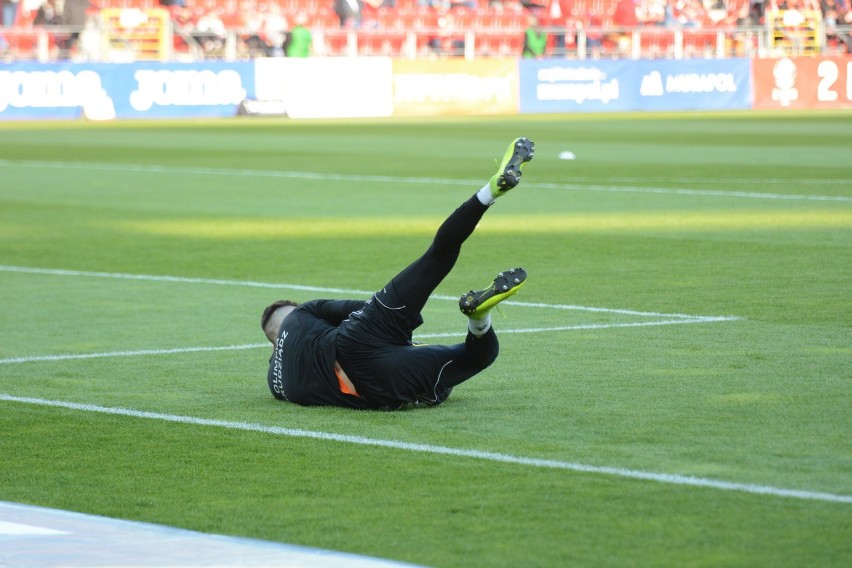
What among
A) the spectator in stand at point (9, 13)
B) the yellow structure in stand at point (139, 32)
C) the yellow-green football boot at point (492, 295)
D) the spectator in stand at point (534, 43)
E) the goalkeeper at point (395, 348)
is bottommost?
the goalkeeper at point (395, 348)

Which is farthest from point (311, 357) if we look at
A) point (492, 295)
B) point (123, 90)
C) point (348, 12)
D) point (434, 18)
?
point (434, 18)

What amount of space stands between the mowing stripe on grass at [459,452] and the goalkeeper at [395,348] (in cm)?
48

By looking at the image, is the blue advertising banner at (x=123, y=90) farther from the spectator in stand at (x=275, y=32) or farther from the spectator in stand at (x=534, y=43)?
the spectator in stand at (x=534, y=43)

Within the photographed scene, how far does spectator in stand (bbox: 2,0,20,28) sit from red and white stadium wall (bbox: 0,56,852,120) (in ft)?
17.7

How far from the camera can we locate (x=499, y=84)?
137 ft

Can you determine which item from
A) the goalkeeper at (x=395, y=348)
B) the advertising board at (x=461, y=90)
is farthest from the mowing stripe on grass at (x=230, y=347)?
the advertising board at (x=461, y=90)

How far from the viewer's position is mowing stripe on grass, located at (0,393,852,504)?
231 inches

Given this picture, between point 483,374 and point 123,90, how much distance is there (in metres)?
31.5

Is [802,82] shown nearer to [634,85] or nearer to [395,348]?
[634,85]

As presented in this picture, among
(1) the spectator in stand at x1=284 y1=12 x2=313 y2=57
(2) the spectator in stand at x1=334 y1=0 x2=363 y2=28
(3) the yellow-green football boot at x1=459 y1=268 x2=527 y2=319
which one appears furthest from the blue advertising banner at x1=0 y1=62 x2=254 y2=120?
(3) the yellow-green football boot at x1=459 y1=268 x2=527 y2=319

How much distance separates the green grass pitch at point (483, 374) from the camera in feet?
18.6

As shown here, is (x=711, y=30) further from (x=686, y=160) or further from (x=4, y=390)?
(x=4, y=390)

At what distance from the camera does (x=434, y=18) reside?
48.7 m

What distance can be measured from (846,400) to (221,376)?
11.0ft
